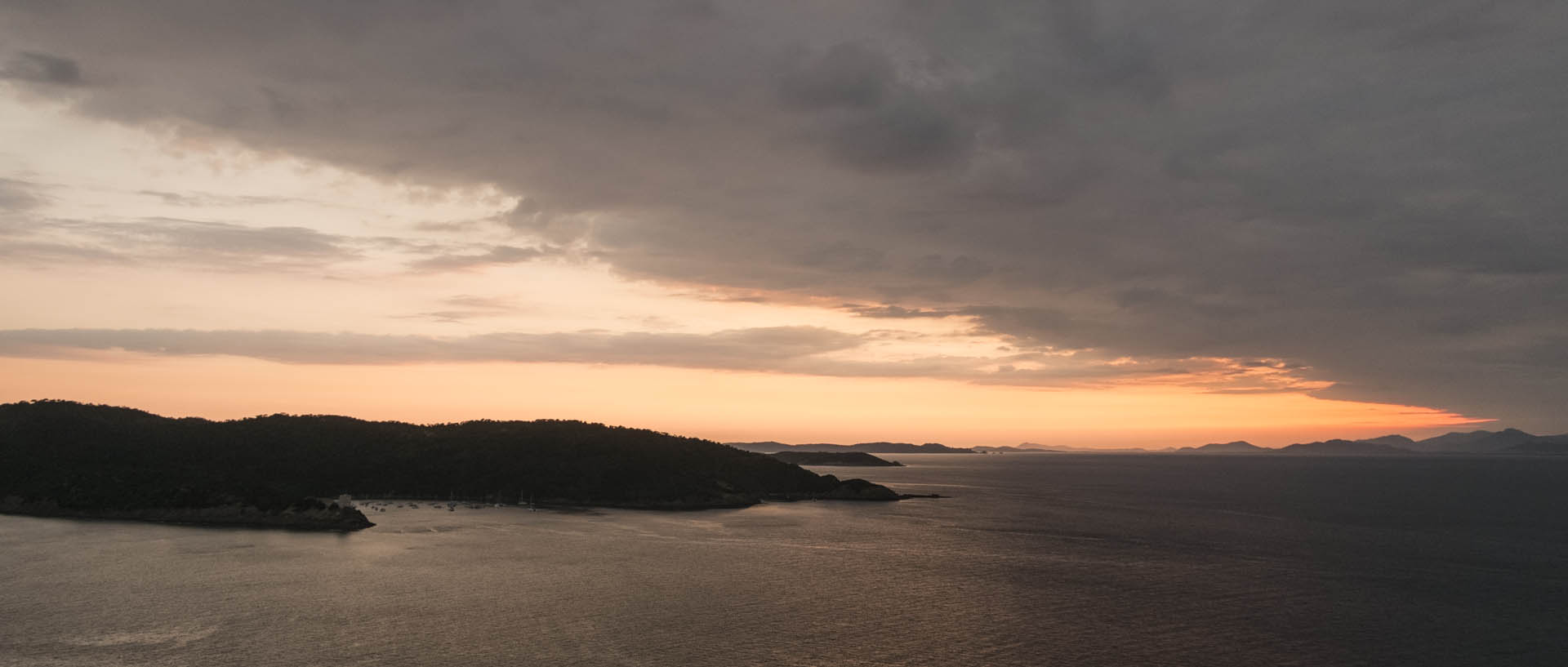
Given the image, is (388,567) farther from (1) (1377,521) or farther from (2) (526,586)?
(1) (1377,521)

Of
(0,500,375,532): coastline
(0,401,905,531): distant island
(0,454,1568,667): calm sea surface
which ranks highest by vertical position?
(0,401,905,531): distant island

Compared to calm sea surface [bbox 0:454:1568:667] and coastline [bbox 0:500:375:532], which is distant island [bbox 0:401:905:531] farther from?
calm sea surface [bbox 0:454:1568:667]

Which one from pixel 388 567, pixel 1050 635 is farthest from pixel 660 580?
pixel 1050 635

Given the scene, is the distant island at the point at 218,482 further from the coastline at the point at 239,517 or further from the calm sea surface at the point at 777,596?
the calm sea surface at the point at 777,596

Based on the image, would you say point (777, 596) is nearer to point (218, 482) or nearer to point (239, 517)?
point (239, 517)

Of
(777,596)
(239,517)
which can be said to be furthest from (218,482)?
(777,596)

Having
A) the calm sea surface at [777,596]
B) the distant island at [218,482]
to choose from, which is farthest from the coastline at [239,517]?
the calm sea surface at [777,596]

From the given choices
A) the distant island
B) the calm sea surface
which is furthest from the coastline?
the calm sea surface

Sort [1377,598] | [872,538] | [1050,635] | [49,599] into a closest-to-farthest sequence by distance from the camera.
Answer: [1050,635] < [49,599] < [1377,598] < [872,538]
